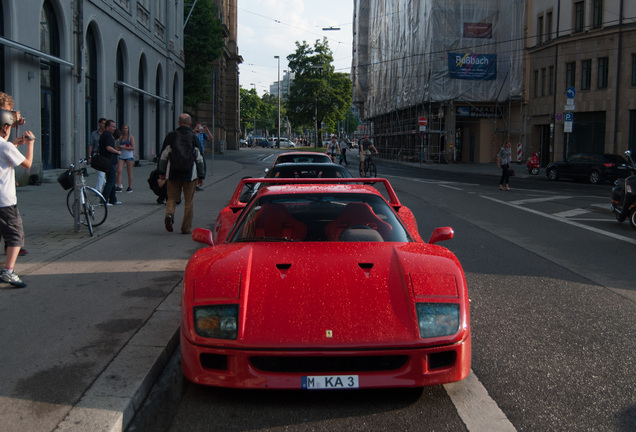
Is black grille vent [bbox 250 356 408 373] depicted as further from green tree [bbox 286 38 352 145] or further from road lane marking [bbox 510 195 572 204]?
green tree [bbox 286 38 352 145]

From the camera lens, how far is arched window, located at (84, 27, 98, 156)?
23.4 m

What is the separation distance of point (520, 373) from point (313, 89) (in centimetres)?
8289

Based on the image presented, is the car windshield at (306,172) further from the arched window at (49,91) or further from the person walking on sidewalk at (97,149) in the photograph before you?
the arched window at (49,91)

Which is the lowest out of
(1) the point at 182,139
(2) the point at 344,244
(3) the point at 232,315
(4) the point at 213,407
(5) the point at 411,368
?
(4) the point at 213,407

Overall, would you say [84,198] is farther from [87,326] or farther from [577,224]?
[577,224]

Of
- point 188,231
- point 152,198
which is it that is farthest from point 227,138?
point 188,231

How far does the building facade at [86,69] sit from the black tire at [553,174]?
1944 cm

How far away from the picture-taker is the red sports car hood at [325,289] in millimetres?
3486

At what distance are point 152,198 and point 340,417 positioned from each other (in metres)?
12.9

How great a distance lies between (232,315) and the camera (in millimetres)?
3576

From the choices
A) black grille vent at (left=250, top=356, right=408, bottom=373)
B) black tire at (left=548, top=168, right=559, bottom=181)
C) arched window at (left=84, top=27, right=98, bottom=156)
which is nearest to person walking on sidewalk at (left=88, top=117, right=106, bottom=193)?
arched window at (left=84, top=27, right=98, bottom=156)

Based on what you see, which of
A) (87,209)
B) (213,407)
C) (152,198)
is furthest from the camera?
(152,198)

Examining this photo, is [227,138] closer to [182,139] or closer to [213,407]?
[182,139]

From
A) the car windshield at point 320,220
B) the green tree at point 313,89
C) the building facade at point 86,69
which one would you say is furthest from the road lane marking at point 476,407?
the green tree at point 313,89
